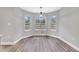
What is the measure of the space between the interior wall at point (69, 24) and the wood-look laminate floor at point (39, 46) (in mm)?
222

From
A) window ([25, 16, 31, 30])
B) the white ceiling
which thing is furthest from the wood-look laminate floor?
the white ceiling

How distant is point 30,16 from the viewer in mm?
2463

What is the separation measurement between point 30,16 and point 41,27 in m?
0.45

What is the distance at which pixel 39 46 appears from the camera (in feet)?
8.00

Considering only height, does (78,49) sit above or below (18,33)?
below

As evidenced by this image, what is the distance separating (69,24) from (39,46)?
1062mm

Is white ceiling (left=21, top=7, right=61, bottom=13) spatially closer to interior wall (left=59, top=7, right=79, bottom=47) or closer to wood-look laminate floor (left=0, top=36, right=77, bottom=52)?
interior wall (left=59, top=7, right=79, bottom=47)

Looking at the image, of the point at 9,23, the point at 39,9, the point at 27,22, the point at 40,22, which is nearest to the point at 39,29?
the point at 40,22
